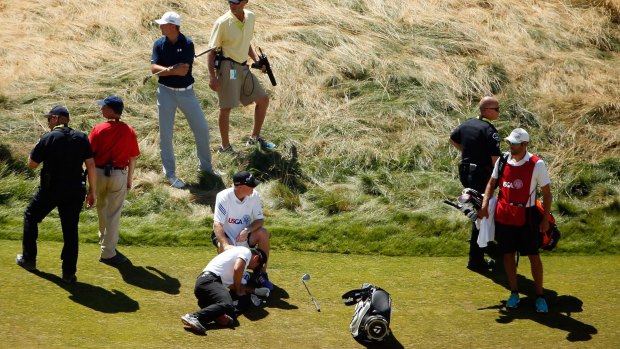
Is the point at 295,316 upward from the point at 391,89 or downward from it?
downward

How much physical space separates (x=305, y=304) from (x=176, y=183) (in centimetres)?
343

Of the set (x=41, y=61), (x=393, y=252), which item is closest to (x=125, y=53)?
(x=41, y=61)

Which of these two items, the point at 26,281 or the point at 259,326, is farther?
the point at 26,281

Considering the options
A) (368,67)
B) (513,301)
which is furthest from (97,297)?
(368,67)

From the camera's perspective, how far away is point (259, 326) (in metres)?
8.73

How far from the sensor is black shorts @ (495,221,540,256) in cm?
925

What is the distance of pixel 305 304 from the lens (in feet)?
30.7

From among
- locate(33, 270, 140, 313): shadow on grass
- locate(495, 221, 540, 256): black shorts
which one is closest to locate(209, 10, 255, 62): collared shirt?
locate(33, 270, 140, 313): shadow on grass

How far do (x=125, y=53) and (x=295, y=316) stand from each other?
25.0ft

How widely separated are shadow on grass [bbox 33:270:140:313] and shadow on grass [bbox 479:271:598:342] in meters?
3.35

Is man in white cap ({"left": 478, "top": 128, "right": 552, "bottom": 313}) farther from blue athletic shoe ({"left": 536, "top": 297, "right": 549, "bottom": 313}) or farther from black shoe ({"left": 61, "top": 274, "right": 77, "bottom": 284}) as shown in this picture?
black shoe ({"left": 61, "top": 274, "right": 77, "bottom": 284})

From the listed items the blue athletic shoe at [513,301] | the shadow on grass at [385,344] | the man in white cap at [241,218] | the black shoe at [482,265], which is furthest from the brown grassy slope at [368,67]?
the shadow on grass at [385,344]

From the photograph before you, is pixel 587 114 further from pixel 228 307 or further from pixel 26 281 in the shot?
pixel 26 281

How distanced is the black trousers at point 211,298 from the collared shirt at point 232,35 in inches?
168
